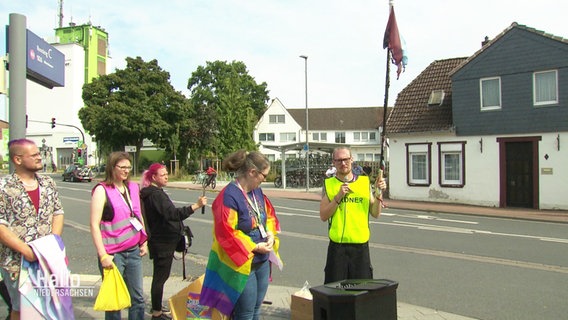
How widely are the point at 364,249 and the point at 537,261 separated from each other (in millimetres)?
5941

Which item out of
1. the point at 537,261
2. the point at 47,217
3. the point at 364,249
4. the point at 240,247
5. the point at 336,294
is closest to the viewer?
the point at 336,294

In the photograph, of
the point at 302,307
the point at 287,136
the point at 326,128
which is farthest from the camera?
the point at 326,128

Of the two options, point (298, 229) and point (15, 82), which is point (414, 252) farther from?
point (15, 82)

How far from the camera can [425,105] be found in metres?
23.8

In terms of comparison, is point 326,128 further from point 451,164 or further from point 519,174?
point 519,174

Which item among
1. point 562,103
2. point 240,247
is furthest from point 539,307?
point 562,103

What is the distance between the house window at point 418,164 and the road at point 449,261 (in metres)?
8.12

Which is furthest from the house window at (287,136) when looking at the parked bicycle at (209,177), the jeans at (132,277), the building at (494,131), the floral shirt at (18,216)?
the floral shirt at (18,216)

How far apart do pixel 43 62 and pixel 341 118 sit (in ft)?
219

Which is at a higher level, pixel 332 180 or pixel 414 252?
pixel 332 180

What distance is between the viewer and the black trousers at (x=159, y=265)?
16.2ft

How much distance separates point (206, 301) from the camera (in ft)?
12.0

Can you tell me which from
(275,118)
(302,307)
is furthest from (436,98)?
(275,118)

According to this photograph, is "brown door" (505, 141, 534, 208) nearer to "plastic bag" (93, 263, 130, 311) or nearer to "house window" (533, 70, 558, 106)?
"house window" (533, 70, 558, 106)
